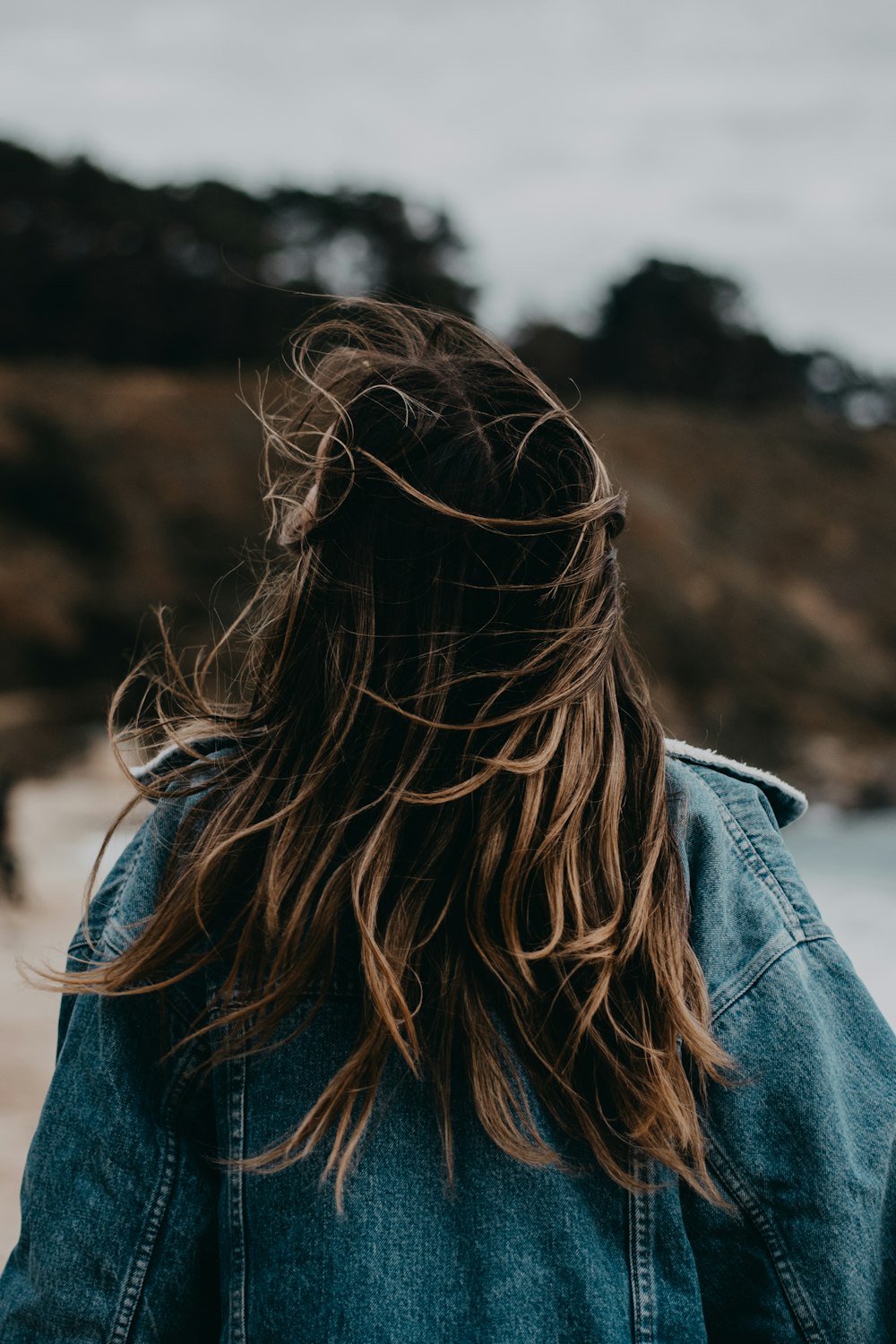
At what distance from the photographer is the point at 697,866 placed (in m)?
1.24

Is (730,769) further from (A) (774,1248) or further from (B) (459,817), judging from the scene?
(A) (774,1248)

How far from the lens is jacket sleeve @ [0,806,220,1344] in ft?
3.76

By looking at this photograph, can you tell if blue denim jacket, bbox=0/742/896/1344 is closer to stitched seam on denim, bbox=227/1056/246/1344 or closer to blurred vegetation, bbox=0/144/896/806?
stitched seam on denim, bbox=227/1056/246/1344

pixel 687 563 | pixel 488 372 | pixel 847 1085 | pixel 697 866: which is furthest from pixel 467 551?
pixel 687 563

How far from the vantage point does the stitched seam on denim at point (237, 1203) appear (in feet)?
3.72

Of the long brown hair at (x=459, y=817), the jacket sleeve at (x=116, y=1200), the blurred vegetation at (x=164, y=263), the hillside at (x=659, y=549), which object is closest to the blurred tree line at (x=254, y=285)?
the blurred vegetation at (x=164, y=263)

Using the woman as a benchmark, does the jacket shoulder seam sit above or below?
above

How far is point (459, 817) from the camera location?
117 centimetres

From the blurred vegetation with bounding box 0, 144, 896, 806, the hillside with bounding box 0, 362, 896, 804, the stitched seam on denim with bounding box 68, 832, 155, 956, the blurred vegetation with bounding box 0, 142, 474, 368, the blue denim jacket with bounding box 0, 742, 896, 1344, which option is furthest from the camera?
the blurred vegetation with bounding box 0, 142, 474, 368

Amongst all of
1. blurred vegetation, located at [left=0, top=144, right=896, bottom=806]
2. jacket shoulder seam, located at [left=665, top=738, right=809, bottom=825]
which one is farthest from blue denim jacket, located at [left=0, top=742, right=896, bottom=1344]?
blurred vegetation, located at [left=0, top=144, right=896, bottom=806]

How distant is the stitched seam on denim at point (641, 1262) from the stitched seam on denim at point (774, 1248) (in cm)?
8

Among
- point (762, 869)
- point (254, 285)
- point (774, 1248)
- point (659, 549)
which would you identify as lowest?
point (774, 1248)

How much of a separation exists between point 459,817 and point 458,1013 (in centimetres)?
19

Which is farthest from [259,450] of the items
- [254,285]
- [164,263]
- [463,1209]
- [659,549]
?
[463,1209]
